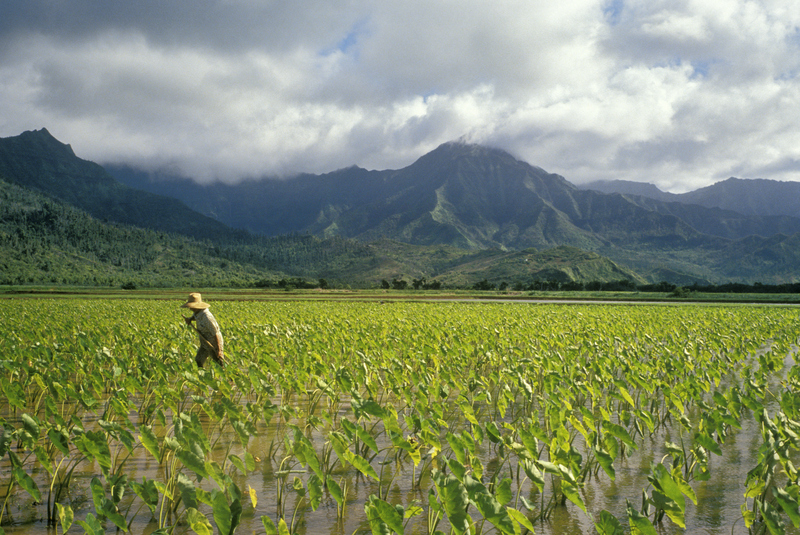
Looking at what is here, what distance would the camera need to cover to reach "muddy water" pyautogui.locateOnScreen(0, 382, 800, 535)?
187 inches

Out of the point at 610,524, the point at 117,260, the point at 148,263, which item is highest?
the point at 117,260

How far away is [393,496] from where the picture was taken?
5449mm

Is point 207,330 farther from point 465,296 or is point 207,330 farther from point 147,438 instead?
point 465,296

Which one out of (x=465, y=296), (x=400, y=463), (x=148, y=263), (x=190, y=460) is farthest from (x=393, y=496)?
(x=148, y=263)

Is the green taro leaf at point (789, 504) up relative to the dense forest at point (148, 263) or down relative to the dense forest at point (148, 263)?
down

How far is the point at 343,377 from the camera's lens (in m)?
7.91

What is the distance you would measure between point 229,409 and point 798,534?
6.42 m

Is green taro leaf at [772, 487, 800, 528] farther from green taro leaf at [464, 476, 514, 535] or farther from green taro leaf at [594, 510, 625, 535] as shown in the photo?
green taro leaf at [464, 476, 514, 535]

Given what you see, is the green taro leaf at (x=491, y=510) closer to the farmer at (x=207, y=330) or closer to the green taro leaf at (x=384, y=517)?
the green taro leaf at (x=384, y=517)

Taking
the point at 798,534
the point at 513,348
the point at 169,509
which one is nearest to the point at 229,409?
the point at 169,509

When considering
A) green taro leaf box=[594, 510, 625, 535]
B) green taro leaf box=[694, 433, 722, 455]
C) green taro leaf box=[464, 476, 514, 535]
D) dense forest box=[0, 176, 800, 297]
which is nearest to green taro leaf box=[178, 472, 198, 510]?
green taro leaf box=[464, 476, 514, 535]

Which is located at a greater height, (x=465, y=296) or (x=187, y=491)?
(x=187, y=491)

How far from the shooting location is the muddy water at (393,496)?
476cm

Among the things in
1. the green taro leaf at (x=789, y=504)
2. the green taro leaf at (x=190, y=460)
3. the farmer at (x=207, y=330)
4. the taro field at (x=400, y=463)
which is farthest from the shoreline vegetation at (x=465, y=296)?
the green taro leaf at (x=789, y=504)
